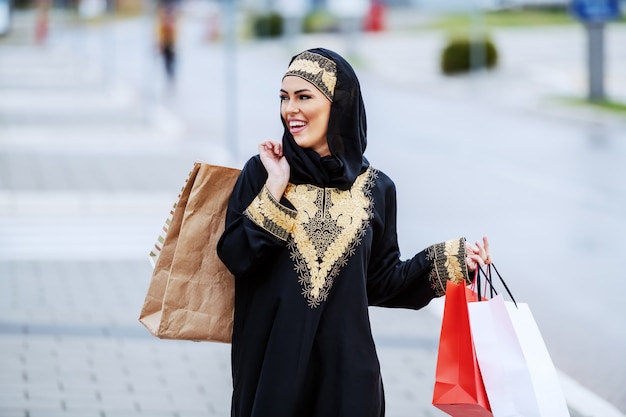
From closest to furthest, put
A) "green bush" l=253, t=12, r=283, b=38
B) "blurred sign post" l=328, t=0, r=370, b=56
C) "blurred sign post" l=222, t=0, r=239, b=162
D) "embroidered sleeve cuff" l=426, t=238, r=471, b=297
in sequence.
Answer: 1. "embroidered sleeve cuff" l=426, t=238, r=471, b=297
2. "blurred sign post" l=222, t=0, r=239, b=162
3. "blurred sign post" l=328, t=0, r=370, b=56
4. "green bush" l=253, t=12, r=283, b=38

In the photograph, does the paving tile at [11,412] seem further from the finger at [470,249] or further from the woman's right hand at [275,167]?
the finger at [470,249]

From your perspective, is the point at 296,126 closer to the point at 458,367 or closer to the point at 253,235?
the point at 253,235

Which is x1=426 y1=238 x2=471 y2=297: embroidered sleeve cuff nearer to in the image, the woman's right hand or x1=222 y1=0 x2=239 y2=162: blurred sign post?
the woman's right hand

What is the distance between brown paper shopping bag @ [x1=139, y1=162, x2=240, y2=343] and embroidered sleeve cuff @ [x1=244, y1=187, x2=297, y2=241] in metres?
0.21

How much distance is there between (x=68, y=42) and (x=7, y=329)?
6209cm

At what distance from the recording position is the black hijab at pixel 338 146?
3932 millimetres

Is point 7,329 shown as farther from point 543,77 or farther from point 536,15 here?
point 536,15

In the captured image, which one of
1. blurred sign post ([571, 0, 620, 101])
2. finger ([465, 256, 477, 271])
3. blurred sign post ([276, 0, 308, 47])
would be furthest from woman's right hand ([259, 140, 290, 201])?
blurred sign post ([276, 0, 308, 47])

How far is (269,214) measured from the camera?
3.84 m

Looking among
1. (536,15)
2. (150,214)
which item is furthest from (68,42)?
(150,214)

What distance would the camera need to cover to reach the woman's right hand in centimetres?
389

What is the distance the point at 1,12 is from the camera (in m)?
27.7

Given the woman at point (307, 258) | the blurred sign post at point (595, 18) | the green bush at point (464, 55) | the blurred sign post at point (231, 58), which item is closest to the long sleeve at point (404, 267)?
the woman at point (307, 258)

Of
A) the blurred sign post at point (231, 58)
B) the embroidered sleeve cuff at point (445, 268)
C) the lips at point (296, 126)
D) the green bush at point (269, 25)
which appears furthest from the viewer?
the green bush at point (269, 25)
